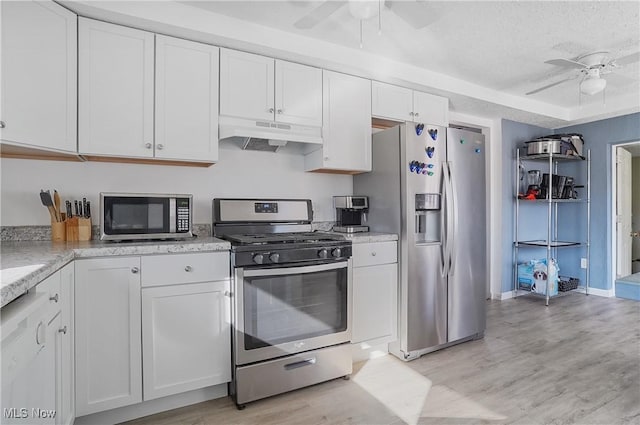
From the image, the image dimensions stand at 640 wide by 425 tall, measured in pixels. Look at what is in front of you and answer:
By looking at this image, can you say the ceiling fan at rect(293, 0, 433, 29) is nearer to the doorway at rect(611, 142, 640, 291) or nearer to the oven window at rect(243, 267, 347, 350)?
the oven window at rect(243, 267, 347, 350)

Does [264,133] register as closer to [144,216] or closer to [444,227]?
[144,216]

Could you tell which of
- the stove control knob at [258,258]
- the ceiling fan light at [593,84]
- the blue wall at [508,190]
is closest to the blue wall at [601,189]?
the blue wall at [508,190]

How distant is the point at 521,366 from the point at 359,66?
2615mm

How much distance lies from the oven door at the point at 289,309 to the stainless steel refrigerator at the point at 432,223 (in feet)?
2.06

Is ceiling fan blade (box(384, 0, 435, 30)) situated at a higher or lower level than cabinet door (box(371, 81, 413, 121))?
higher

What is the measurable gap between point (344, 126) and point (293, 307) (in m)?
1.53

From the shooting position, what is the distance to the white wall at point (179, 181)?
2.24m

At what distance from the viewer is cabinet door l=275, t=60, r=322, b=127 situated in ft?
8.80

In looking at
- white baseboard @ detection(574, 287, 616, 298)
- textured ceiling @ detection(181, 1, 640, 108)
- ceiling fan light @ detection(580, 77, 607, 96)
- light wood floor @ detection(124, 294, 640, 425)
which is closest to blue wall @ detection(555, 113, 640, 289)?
white baseboard @ detection(574, 287, 616, 298)

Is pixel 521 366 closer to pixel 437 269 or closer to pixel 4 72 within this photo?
pixel 437 269

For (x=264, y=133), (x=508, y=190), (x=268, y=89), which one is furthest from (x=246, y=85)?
(x=508, y=190)

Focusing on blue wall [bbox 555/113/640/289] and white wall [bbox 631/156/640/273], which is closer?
blue wall [bbox 555/113/640/289]

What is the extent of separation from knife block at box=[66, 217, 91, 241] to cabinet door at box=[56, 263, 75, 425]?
1.88 feet

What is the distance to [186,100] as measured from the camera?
93.4 inches
